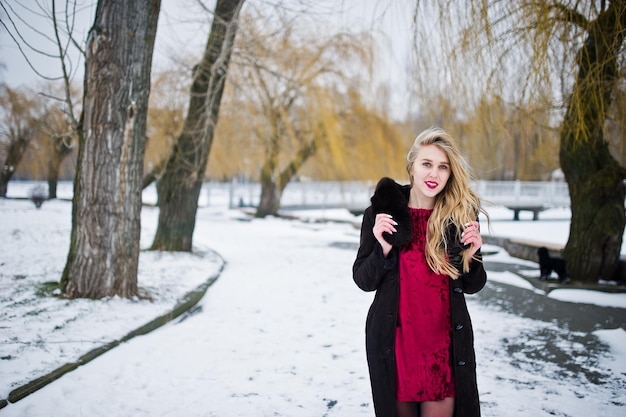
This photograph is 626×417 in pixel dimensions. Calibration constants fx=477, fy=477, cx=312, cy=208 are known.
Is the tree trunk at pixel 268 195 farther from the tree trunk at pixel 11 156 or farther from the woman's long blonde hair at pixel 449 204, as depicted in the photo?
the woman's long blonde hair at pixel 449 204

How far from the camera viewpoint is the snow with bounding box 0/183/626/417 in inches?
122

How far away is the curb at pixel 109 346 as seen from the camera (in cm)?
296

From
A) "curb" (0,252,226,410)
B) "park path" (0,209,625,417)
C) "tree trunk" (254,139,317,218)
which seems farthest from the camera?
"tree trunk" (254,139,317,218)

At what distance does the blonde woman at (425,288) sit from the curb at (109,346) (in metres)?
2.29

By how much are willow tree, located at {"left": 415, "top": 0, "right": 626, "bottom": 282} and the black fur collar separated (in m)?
2.52

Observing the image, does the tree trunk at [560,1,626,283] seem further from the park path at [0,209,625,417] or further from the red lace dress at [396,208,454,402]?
the red lace dress at [396,208,454,402]

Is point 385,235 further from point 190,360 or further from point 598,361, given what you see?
point 598,361

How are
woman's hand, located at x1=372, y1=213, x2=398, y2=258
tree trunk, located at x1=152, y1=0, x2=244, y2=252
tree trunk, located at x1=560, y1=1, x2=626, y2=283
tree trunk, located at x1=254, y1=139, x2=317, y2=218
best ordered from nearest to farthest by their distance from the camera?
woman's hand, located at x1=372, y1=213, x2=398, y2=258 < tree trunk, located at x1=560, y1=1, x2=626, y2=283 < tree trunk, located at x1=152, y1=0, x2=244, y2=252 < tree trunk, located at x1=254, y1=139, x2=317, y2=218

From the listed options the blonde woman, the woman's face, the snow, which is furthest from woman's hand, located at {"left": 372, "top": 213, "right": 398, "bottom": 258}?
the snow

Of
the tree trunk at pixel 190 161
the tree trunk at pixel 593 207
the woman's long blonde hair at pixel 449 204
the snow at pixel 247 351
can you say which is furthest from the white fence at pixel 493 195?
the woman's long blonde hair at pixel 449 204

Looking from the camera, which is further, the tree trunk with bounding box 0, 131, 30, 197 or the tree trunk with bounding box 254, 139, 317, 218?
the tree trunk with bounding box 254, 139, 317, 218

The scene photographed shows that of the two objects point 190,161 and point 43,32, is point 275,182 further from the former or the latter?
point 43,32

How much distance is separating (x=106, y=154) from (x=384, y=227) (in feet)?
12.9

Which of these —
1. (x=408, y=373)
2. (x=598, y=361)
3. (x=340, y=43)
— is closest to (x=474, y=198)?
(x=408, y=373)
